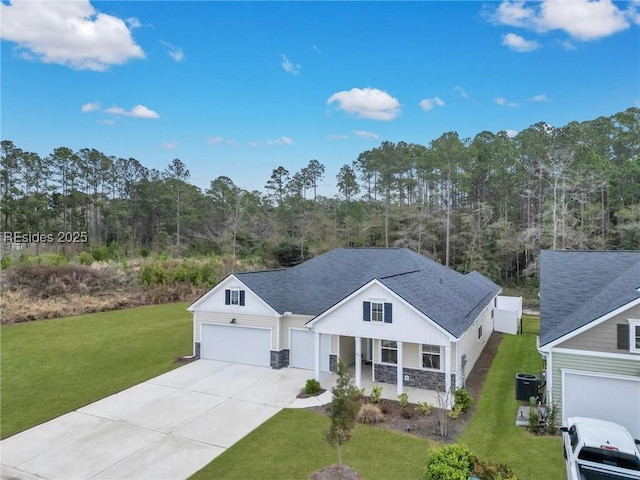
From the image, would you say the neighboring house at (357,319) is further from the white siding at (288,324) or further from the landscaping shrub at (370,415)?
the landscaping shrub at (370,415)

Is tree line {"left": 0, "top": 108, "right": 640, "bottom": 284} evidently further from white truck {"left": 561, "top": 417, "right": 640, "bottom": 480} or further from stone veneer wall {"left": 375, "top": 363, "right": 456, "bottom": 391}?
white truck {"left": 561, "top": 417, "right": 640, "bottom": 480}

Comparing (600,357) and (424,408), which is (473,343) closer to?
(424,408)

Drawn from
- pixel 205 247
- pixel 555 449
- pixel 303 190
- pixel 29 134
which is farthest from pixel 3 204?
pixel 555 449

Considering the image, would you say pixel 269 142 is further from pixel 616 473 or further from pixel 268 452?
pixel 616 473

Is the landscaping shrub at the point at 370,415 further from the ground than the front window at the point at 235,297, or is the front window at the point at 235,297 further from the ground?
the front window at the point at 235,297

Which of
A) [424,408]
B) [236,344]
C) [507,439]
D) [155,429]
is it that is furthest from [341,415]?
[236,344]

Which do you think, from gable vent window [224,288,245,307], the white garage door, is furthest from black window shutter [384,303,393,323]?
gable vent window [224,288,245,307]

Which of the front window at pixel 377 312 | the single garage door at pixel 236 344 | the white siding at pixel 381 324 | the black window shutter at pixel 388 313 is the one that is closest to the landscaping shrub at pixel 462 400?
the white siding at pixel 381 324
